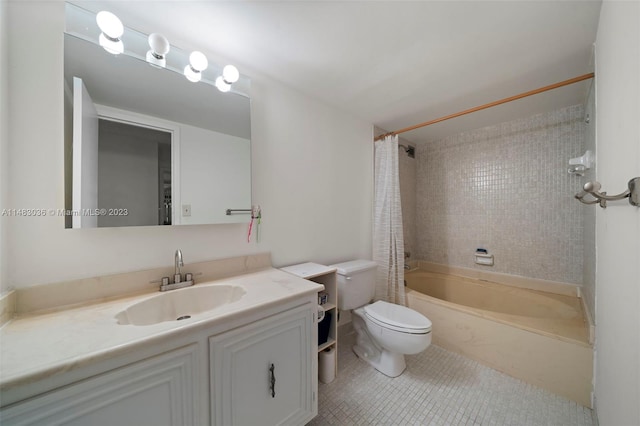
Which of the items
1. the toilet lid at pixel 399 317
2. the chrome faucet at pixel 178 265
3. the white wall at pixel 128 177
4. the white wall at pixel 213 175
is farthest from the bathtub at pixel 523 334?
the white wall at pixel 128 177

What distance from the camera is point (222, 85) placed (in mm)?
1400

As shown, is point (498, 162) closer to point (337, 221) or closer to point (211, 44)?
point (337, 221)

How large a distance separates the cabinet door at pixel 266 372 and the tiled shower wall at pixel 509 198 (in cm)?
235

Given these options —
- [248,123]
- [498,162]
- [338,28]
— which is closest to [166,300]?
[248,123]

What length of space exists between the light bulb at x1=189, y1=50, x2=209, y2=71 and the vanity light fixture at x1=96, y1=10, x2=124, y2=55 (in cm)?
30

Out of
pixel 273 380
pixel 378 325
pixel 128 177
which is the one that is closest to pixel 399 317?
pixel 378 325

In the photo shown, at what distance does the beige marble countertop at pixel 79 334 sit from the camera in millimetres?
589

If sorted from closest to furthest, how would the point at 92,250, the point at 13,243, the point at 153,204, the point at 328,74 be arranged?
the point at 13,243 < the point at 92,250 < the point at 153,204 < the point at 328,74

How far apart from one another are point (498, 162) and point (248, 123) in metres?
2.62

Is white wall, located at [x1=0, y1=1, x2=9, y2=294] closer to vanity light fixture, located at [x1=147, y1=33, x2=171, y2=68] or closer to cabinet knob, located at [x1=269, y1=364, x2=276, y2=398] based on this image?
vanity light fixture, located at [x1=147, y1=33, x2=171, y2=68]

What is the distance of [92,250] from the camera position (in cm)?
104

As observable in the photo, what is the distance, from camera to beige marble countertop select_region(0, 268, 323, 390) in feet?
1.93

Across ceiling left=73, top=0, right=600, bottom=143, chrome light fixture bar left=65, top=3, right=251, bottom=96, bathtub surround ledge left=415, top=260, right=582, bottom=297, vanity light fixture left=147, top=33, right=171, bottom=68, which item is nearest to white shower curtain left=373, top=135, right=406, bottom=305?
ceiling left=73, top=0, right=600, bottom=143

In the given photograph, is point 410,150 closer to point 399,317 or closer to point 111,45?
point 399,317
